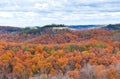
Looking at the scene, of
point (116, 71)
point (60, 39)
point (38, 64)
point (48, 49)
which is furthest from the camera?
point (60, 39)

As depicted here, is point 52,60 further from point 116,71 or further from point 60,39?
point 60,39

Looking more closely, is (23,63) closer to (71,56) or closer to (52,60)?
(52,60)

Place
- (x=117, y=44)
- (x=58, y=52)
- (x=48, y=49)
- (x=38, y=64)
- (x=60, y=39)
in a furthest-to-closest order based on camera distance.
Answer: (x=60, y=39), (x=117, y=44), (x=48, y=49), (x=58, y=52), (x=38, y=64)

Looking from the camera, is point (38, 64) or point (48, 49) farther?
point (48, 49)

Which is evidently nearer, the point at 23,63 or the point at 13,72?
the point at 13,72

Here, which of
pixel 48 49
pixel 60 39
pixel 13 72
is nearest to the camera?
pixel 13 72

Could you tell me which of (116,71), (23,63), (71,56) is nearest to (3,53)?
(23,63)

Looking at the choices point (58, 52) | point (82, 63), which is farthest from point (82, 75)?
point (58, 52)

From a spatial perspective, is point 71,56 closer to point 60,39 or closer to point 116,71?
point 116,71

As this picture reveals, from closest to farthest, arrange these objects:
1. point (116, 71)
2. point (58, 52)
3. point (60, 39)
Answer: point (116, 71)
point (58, 52)
point (60, 39)
